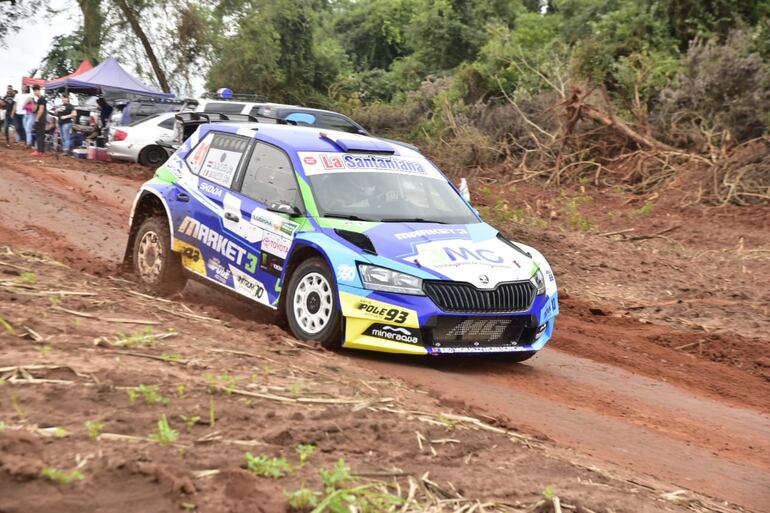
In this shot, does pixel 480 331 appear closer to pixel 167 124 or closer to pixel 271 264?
pixel 271 264

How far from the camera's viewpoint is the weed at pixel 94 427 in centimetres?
411

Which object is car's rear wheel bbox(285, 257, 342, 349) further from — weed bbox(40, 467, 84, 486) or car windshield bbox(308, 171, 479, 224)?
weed bbox(40, 467, 84, 486)

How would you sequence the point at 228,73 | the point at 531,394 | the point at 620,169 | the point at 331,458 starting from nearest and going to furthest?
the point at 331,458, the point at 531,394, the point at 620,169, the point at 228,73

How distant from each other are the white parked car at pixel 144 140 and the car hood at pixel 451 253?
1583 cm

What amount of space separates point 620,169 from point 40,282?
1600cm

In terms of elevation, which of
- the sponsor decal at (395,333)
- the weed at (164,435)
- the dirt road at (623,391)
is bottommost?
the dirt road at (623,391)

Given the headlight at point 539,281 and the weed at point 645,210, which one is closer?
the headlight at point 539,281

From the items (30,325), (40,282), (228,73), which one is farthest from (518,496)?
(228,73)

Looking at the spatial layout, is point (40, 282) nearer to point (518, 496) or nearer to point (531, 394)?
point (531, 394)

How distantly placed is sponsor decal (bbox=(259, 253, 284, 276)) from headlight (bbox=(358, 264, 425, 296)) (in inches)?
38.2

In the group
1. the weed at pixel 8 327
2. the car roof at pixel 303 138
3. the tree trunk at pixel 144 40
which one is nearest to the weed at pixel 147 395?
the weed at pixel 8 327

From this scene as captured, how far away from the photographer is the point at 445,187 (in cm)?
972

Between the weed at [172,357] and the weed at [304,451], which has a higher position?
the weed at [172,357]

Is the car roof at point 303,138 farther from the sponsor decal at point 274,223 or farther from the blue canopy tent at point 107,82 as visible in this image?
the blue canopy tent at point 107,82
